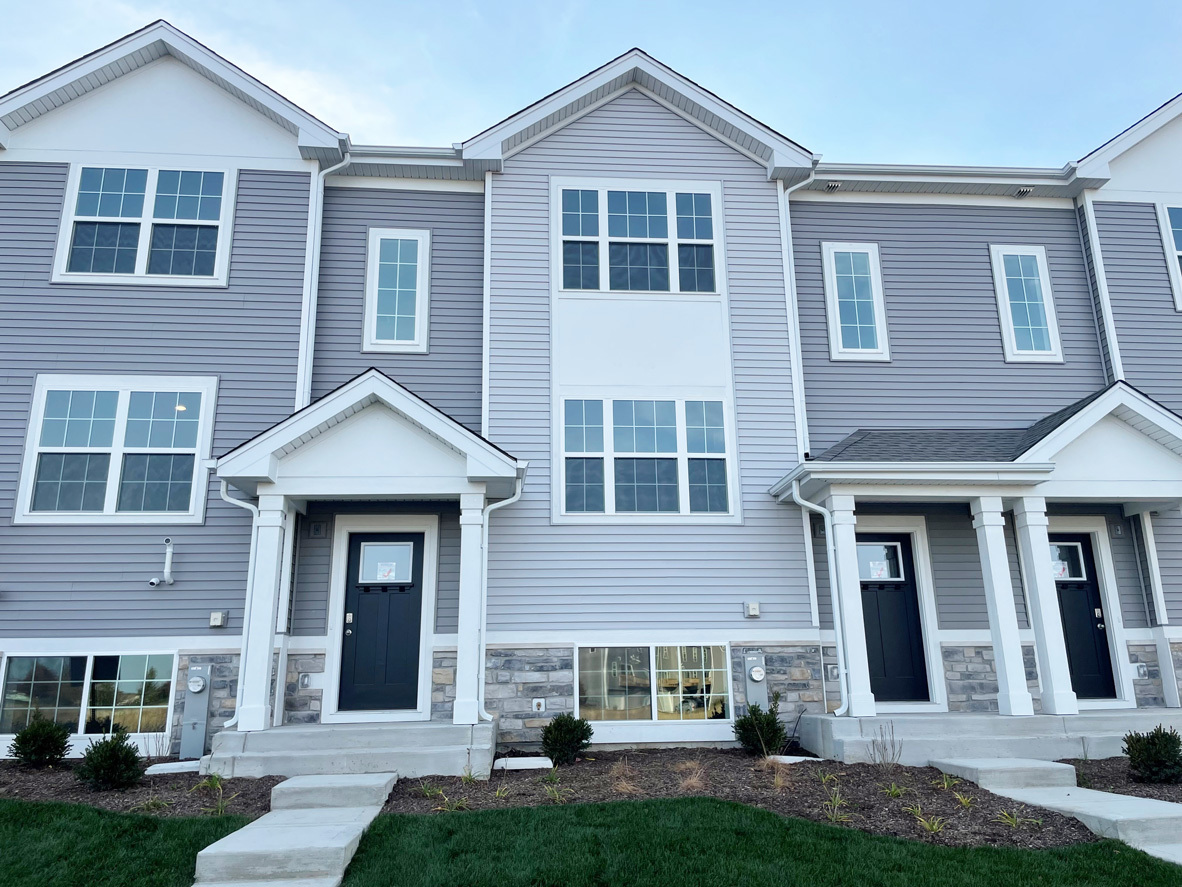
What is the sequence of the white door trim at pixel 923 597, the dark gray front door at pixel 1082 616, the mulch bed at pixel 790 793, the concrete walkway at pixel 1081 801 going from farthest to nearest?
1. the dark gray front door at pixel 1082 616
2. the white door trim at pixel 923 597
3. the mulch bed at pixel 790 793
4. the concrete walkway at pixel 1081 801

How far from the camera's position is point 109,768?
6863mm

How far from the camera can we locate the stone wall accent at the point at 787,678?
30.6 ft

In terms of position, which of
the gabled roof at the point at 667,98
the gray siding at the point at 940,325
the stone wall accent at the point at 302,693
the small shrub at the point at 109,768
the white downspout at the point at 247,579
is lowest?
the small shrub at the point at 109,768

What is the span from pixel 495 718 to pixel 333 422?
347 cm

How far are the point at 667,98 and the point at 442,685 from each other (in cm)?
800

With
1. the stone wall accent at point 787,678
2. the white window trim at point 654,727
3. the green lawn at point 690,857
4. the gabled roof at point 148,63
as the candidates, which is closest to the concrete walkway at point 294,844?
the green lawn at point 690,857

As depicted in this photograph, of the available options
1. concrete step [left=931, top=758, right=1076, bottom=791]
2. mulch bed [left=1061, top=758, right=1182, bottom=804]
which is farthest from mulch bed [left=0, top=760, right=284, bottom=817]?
mulch bed [left=1061, top=758, right=1182, bottom=804]

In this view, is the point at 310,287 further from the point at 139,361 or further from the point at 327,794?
the point at 327,794

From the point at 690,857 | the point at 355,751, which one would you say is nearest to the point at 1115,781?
the point at 690,857

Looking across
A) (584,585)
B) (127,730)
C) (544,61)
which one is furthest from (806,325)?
(544,61)

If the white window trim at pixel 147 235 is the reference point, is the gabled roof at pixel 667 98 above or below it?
above

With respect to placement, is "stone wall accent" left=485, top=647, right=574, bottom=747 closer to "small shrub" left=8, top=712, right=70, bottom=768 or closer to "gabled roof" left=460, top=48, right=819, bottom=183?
"small shrub" left=8, top=712, right=70, bottom=768

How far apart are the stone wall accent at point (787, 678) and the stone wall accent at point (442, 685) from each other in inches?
123

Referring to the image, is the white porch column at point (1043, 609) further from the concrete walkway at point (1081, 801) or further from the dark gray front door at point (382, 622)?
the dark gray front door at point (382, 622)
